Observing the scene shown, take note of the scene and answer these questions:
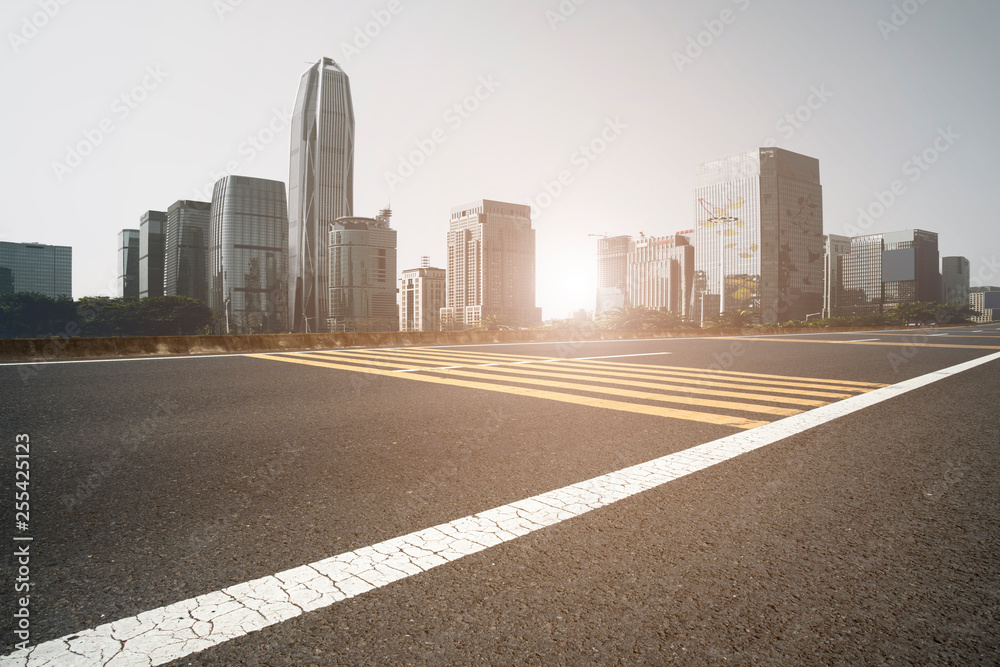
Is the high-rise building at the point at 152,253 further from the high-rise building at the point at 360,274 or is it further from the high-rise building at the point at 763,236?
the high-rise building at the point at 763,236

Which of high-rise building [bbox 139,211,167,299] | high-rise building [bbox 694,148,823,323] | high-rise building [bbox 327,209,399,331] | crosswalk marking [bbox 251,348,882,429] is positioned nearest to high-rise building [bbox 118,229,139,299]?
high-rise building [bbox 139,211,167,299]

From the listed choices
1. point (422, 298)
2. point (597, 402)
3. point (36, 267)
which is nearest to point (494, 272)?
point (422, 298)

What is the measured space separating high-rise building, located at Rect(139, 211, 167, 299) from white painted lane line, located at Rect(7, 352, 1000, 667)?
193236mm

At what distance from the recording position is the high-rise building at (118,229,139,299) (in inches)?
6983

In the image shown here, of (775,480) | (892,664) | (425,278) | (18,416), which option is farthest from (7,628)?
(425,278)

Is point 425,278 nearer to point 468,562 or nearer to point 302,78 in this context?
point 302,78

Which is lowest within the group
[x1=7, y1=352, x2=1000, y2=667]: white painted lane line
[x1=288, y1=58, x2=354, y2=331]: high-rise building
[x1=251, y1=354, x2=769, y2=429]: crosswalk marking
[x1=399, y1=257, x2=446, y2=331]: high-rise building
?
[x1=7, y1=352, x2=1000, y2=667]: white painted lane line

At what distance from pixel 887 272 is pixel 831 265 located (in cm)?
1797

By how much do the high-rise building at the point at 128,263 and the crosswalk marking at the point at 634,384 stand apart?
199897 mm

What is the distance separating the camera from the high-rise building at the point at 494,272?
14138 cm

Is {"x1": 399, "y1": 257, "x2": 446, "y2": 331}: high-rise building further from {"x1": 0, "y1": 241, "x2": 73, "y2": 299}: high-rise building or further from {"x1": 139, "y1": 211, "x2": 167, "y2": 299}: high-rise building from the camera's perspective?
{"x1": 0, "y1": 241, "x2": 73, "y2": 299}: high-rise building

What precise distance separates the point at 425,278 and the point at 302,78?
7088cm

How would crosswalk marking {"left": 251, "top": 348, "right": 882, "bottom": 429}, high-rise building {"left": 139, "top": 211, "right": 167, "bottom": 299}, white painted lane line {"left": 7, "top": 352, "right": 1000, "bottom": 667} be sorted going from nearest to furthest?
white painted lane line {"left": 7, "top": 352, "right": 1000, "bottom": 667}, crosswalk marking {"left": 251, "top": 348, "right": 882, "bottom": 429}, high-rise building {"left": 139, "top": 211, "right": 167, "bottom": 299}

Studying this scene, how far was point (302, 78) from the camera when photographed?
171 meters
